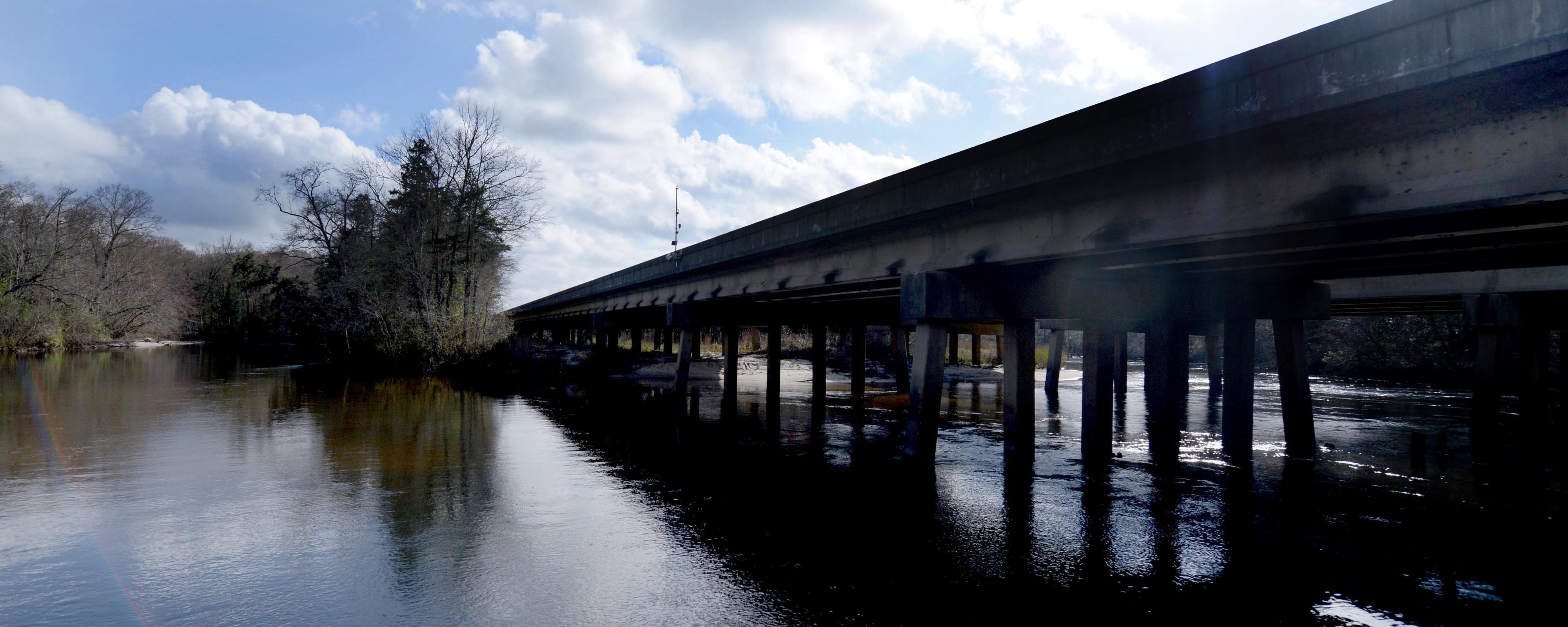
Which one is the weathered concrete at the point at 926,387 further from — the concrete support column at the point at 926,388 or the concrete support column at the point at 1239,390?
the concrete support column at the point at 1239,390

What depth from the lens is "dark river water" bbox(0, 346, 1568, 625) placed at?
573cm

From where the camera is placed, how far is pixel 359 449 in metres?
12.4

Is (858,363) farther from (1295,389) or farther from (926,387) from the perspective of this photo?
(1295,389)

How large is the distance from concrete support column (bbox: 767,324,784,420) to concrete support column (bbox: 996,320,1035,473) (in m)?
10.4

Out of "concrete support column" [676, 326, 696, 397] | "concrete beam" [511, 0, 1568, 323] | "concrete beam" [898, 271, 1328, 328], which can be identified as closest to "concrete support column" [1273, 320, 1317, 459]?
"concrete beam" [898, 271, 1328, 328]

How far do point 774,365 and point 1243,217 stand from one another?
18245 mm

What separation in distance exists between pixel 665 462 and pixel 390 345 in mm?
24827

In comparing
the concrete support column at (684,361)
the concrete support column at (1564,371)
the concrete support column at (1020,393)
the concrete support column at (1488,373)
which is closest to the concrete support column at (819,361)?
the concrete support column at (684,361)

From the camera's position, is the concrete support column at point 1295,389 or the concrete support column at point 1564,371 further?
the concrete support column at point 1564,371

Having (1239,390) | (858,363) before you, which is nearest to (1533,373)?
(1239,390)

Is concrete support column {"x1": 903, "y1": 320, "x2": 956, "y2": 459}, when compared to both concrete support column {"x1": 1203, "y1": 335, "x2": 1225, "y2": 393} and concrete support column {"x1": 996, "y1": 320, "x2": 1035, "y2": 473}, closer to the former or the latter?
concrete support column {"x1": 996, "y1": 320, "x2": 1035, "y2": 473}

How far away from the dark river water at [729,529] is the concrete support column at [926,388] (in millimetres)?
409

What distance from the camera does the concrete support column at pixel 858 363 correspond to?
84.9 ft

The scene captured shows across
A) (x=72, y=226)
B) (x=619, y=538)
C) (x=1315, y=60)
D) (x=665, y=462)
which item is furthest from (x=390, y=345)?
(x=72, y=226)
